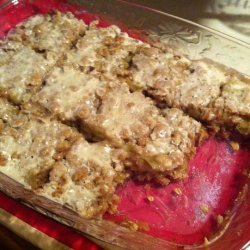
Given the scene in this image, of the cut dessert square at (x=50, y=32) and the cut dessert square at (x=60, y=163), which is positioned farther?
the cut dessert square at (x=50, y=32)

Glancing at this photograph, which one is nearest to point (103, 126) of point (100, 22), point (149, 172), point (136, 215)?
point (149, 172)

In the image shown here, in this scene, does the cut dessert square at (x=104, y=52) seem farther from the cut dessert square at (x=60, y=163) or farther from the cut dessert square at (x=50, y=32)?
the cut dessert square at (x=60, y=163)

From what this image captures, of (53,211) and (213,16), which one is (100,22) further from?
(53,211)

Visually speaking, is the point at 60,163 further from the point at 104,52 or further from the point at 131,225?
the point at 104,52

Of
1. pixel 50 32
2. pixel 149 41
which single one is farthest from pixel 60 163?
pixel 149 41

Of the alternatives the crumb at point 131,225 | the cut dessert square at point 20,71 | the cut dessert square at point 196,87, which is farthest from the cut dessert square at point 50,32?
the crumb at point 131,225

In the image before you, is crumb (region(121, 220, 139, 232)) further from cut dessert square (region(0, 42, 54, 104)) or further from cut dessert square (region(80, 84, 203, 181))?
cut dessert square (region(0, 42, 54, 104))
